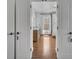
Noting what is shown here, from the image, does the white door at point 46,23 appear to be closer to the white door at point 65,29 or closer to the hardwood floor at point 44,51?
the hardwood floor at point 44,51

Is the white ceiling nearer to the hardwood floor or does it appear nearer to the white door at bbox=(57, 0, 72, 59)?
the hardwood floor

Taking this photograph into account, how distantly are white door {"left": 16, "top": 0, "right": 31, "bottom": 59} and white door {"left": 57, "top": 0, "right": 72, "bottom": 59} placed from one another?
110 cm

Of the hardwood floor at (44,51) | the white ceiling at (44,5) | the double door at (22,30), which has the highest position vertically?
the white ceiling at (44,5)

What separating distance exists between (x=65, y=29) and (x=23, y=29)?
4.48 feet

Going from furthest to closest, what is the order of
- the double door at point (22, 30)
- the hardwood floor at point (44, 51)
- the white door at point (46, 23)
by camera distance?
1. the white door at point (46, 23)
2. the hardwood floor at point (44, 51)
3. the double door at point (22, 30)

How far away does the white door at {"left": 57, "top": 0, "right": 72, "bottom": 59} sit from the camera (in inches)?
159

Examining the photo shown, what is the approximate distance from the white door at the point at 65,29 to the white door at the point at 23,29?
1104 mm

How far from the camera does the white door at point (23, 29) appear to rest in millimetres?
4086

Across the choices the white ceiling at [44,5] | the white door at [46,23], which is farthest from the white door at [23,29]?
the white door at [46,23]

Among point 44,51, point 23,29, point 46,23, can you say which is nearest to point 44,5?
point 44,51

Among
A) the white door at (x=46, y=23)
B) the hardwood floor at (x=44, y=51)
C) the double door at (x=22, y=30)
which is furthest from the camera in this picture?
the white door at (x=46, y=23)

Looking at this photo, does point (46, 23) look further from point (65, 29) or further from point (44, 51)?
point (65, 29)

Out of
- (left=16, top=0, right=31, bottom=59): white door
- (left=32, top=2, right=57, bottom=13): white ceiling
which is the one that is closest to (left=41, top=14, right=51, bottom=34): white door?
(left=32, top=2, right=57, bottom=13): white ceiling
